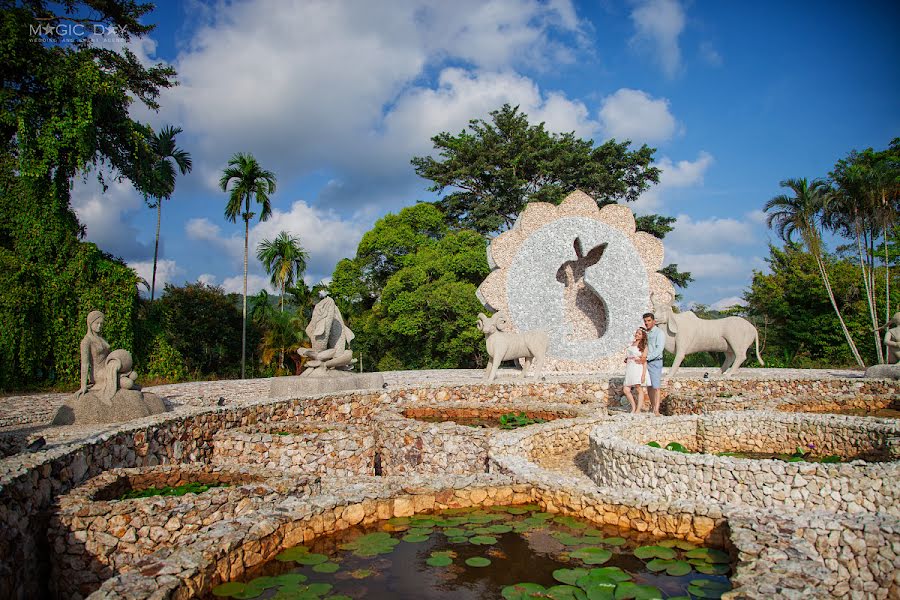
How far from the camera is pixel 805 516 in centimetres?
348

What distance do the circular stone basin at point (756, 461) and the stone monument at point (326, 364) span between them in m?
5.29

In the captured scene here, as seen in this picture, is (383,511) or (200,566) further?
(383,511)

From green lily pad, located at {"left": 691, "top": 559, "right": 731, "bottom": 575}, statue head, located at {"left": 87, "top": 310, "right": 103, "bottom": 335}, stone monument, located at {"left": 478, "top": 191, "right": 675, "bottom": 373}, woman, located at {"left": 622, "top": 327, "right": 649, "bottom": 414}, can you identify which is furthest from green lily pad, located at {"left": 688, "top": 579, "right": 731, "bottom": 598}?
stone monument, located at {"left": 478, "top": 191, "right": 675, "bottom": 373}

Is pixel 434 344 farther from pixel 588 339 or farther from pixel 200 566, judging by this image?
pixel 200 566

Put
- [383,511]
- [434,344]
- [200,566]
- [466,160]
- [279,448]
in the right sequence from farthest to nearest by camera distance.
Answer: [466,160] → [434,344] → [279,448] → [383,511] → [200,566]

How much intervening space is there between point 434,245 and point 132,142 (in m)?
9.96

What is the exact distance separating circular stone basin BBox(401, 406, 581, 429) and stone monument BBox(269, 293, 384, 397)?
1442 mm

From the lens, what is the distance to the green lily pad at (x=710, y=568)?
11.1 ft

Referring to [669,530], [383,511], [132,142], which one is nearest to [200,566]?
[383,511]

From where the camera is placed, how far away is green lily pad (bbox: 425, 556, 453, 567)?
3.54m

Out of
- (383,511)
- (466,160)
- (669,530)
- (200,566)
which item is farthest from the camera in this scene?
(466,160)

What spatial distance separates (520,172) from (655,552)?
2151 centimetres

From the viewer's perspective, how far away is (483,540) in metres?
3.90

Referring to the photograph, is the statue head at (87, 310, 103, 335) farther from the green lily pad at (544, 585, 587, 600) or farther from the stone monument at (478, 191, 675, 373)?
the stone monument at (478, 191, 675, 373)
